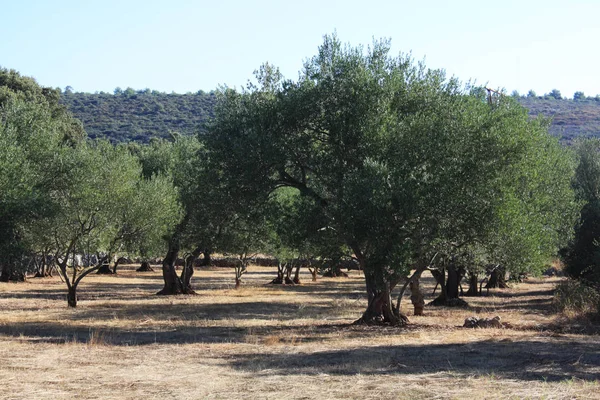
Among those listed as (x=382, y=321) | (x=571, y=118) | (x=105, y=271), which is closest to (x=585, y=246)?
(x=382, y=321)

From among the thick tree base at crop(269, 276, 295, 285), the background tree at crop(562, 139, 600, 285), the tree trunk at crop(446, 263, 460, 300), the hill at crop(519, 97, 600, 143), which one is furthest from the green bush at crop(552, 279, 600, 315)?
the hill at crop(519, 97, 600, 143)

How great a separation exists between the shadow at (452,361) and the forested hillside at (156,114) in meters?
118

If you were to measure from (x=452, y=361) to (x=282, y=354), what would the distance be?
14.4 ft

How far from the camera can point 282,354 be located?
1781cm

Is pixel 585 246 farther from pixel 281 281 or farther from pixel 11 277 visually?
pixel 11 277

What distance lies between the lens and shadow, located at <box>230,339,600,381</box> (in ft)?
48.1

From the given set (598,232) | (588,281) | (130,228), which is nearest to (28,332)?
(130,228)

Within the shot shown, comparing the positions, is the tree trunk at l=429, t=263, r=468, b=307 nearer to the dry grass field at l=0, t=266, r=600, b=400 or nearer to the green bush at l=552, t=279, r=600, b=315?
the dry grass field at l=0, t=266, r=600, b=400

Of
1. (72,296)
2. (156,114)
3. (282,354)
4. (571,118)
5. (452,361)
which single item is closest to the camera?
(452,361)

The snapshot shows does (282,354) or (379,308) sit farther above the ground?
(379,308)

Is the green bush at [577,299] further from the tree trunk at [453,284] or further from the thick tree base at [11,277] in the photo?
the thick tree base at [11,277]

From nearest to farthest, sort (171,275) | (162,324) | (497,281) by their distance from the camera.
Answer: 1. (162,324)
2. (171,275)
3. (497,281)

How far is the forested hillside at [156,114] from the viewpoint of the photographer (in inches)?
5655

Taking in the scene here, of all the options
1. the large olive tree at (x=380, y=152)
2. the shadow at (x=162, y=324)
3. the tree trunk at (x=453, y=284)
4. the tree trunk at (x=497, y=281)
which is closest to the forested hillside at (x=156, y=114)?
the tree trunk at (x=497, y=281)
